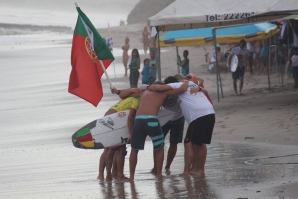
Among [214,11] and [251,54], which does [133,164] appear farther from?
[251,54]

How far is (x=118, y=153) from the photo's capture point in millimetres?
9414

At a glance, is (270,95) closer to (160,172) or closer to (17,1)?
(160,172)

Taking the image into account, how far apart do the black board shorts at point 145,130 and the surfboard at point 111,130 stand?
Result: 299 millimetres

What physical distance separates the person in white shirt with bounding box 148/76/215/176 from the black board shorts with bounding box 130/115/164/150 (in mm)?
376

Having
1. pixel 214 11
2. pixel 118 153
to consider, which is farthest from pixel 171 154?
pixel 214 11

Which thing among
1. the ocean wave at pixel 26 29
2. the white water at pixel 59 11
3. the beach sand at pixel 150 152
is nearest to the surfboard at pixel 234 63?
the beach sand at pixel 150 152

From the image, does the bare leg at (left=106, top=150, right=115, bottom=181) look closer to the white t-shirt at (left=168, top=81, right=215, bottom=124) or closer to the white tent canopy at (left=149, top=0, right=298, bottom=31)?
the white t-shirt at (left=168, top=81, right=215, bottom=124)

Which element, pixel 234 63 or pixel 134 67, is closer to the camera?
pixel 234 63

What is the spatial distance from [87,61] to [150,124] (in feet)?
4.97

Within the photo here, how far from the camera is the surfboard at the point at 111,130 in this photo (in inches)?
367

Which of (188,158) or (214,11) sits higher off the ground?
(214,11)

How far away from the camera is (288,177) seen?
27.0ft

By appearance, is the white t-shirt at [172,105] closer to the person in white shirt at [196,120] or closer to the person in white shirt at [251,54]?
the person in white shirt at [196,120]

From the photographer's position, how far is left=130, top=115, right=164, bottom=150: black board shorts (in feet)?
29.4
